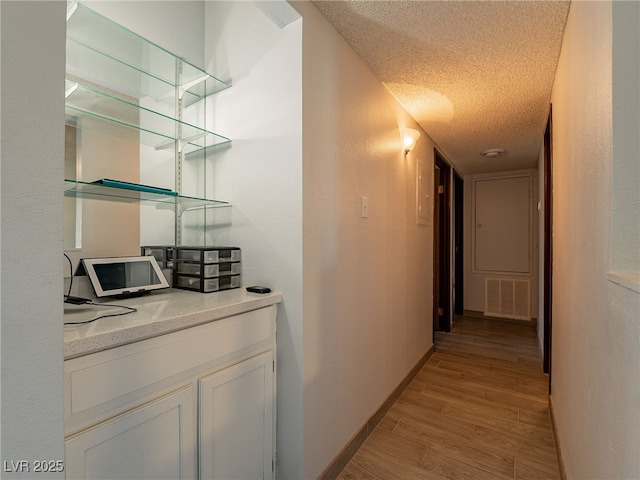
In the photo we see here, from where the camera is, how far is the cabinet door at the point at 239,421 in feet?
3.54

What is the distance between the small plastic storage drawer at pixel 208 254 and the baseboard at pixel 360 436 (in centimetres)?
109

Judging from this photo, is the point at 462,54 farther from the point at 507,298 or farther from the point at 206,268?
the point at 507,298

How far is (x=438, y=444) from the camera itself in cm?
185

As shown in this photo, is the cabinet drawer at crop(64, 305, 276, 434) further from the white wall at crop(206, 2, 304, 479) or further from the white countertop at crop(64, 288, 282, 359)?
the white wall at crop(206, 2, 304, 479)

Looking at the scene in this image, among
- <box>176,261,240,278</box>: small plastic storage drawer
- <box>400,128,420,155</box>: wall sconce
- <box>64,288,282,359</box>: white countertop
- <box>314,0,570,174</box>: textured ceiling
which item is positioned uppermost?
<box>314,0,570,174</box>: textured ceiling

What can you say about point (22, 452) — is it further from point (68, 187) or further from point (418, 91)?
point (418, 91)

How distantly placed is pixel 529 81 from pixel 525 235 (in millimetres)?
3112

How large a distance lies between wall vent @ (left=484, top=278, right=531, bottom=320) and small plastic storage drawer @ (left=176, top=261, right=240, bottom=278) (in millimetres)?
4422

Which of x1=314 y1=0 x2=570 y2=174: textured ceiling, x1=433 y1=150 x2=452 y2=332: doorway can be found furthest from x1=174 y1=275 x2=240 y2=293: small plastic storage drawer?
x1=433 y1=150 x2=452 y2=332: doorway

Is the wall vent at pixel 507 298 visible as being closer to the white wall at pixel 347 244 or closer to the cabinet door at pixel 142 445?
the white wall at pixel 347 244

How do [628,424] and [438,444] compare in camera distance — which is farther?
[438,444]

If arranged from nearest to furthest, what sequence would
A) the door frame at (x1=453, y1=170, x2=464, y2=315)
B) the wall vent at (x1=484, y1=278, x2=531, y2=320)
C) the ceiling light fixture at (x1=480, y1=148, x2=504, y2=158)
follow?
the ceiling light fixture at (x1=480, y1=148, x2=504, y2=158)
the wall vent at (x1=484, y1=278, x2=531, y2=320)
the door frame at (x1=453, y1=170, x2=464, y2=315)

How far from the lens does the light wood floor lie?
166 centimetres

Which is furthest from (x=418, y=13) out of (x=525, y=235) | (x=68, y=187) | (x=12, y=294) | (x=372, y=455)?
(x=525, y=235)
